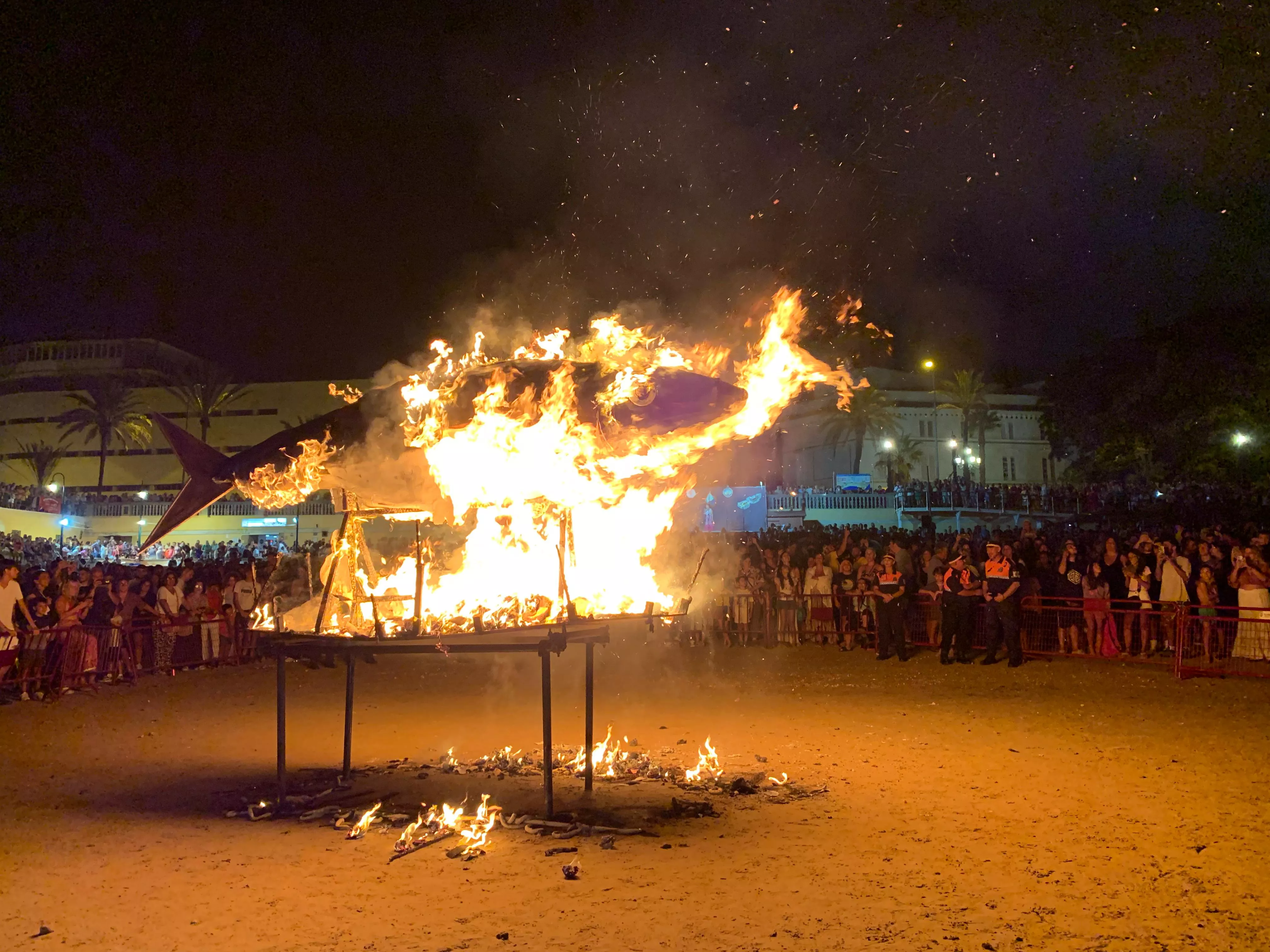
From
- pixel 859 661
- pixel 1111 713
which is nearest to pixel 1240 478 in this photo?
pixel 859 661

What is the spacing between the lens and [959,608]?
15.7m

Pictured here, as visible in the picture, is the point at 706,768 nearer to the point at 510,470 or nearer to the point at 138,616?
the point at 510,470

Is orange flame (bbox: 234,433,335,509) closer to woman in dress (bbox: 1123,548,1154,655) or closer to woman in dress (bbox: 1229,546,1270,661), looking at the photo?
woman in dress (bbox: 1229,546,1270,661)

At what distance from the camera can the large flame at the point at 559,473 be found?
7402mm

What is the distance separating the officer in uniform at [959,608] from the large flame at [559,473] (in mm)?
7996

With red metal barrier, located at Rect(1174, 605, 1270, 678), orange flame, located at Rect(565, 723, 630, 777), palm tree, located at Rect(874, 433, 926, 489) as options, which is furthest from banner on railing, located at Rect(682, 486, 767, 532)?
palm tree, located at Rect(874, 433, 926, 489)

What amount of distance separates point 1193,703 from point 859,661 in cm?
558

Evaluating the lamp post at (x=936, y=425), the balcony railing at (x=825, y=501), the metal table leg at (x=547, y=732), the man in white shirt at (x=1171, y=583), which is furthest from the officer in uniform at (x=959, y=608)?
the lamp post at (x=936, y=425)

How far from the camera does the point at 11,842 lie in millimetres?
6797

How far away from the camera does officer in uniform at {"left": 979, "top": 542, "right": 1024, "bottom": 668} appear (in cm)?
1515

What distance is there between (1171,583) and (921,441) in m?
49.7

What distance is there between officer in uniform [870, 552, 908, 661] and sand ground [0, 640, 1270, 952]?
380cm

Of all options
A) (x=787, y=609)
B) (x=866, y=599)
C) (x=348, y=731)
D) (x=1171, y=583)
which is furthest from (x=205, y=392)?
(x=1171, y=583)

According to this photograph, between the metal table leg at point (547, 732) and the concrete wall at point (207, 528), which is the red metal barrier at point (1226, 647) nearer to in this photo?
the metal table leg at point (547, 732)
